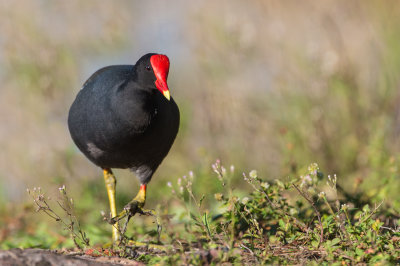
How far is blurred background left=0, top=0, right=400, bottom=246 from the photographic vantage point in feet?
19.2

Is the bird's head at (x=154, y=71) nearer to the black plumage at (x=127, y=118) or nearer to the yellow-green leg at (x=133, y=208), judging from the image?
A: the black plumage at (x=127, y=118)

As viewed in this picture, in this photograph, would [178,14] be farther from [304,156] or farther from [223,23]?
[304,156]

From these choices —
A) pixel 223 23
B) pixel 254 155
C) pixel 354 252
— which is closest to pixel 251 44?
pixel 223 23

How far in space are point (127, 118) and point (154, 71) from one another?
34 centimetres

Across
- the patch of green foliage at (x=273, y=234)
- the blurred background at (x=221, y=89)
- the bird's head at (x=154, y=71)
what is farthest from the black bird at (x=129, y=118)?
the blurred background at (x=221, y=89)

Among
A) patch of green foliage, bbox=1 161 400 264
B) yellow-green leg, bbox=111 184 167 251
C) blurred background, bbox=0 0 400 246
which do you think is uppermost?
blurred background, bbox=0 0 400 246

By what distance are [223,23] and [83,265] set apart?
170 inches

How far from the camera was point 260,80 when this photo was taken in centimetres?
673

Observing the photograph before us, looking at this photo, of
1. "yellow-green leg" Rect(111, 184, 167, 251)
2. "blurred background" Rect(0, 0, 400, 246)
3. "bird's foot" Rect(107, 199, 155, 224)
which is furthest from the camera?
"blurred background" Rect(0, 0, 400, 246)

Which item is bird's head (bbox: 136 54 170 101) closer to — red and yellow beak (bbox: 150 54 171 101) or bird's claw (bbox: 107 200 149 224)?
red and yellow beak (bbox: 150 54 171 101)

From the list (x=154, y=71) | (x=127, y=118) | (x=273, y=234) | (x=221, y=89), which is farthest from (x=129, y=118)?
(x=221, y=89)

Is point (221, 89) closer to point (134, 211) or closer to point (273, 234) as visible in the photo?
point (134, 211)

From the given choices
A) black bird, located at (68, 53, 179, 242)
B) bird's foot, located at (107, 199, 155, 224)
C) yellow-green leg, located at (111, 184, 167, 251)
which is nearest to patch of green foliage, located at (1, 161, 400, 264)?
yellow-green leg, located at (111, 184, 167, 251)

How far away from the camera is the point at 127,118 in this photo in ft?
11.1
